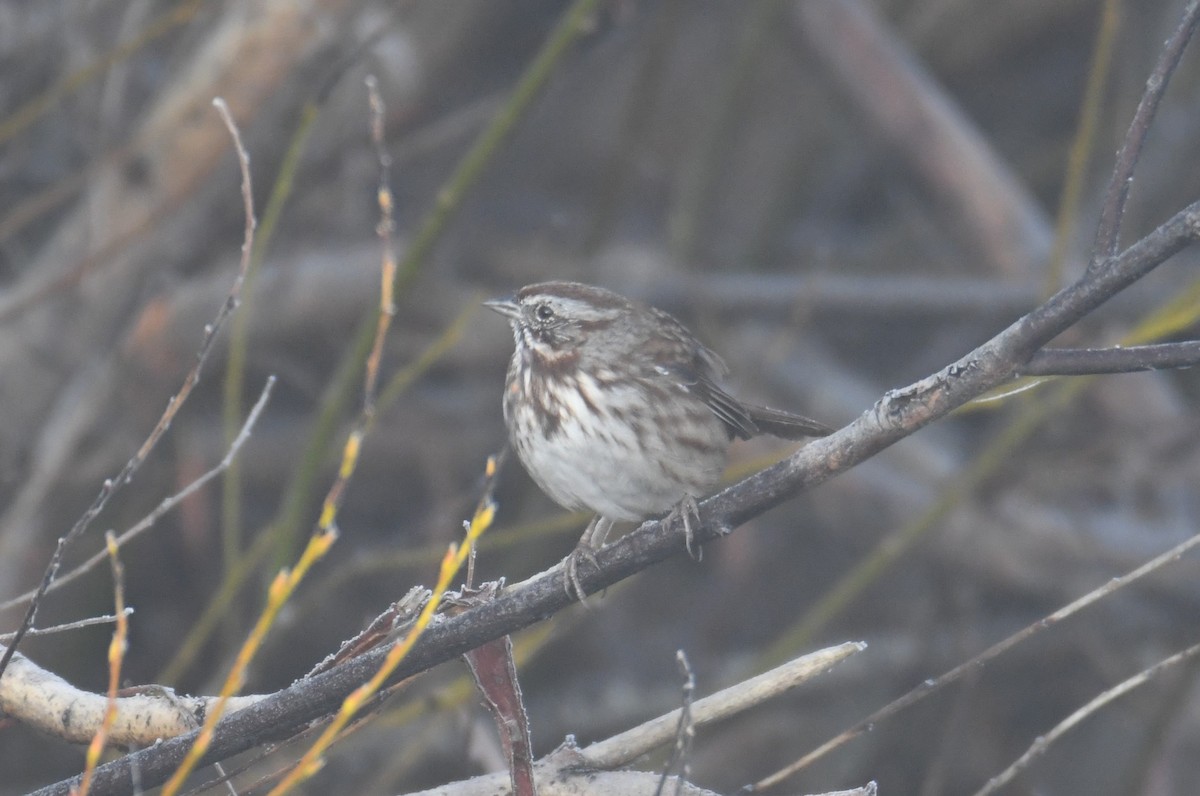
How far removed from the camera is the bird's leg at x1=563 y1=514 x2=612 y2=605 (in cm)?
270

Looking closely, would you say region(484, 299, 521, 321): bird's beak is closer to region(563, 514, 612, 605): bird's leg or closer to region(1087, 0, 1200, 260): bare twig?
region(563, 514, 612, 605): bird's leg

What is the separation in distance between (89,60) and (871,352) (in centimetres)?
418

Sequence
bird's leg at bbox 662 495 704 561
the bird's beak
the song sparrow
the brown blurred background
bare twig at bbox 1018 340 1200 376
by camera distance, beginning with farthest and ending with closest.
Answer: the brown blurred background → the bird's beak → the song sparrow → bird's leg at bbox 662 495 704 561 → bare twig at bbox 1018 340 1200 376

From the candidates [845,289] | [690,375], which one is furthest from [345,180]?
[690,375]

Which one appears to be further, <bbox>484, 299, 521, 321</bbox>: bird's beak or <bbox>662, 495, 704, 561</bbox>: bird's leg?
<bbox>484, 299, 521, 321</bbox>: bird's beak

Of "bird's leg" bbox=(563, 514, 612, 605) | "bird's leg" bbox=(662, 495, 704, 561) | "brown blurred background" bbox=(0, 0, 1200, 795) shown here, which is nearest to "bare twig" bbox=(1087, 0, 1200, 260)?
"bird's leg" bbox=(662, 495, 704, 561)

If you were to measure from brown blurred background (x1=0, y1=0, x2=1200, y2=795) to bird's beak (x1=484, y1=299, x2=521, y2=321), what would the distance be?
143 centimetres

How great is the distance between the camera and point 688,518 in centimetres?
304

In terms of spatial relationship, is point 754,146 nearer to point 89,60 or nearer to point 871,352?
point 871,352

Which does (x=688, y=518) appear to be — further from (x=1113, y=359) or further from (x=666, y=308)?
(x=666, y=308)

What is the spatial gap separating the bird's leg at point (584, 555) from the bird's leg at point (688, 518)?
0.60 ft

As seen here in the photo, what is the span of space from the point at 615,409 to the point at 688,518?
29.2 inches

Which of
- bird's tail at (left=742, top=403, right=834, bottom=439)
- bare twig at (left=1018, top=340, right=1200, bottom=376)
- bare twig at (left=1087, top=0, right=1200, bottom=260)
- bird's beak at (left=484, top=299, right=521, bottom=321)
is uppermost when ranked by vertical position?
bird's beak at (left=484, top=299, right=521, bottom=321)

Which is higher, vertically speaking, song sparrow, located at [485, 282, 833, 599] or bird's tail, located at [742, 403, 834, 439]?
song sparrow, located at [485, 282, 833, 599]
